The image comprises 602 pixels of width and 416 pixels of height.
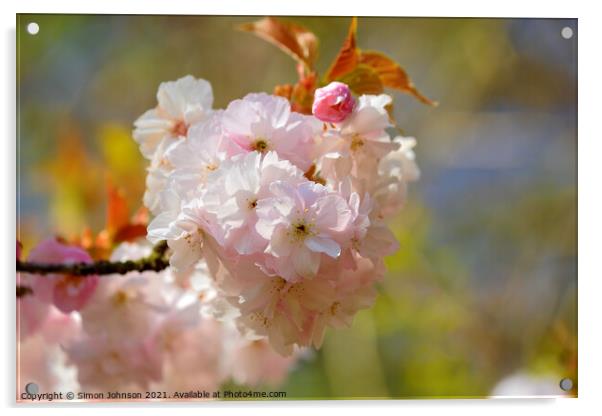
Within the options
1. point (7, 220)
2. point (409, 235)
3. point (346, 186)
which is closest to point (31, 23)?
point (7, 220)

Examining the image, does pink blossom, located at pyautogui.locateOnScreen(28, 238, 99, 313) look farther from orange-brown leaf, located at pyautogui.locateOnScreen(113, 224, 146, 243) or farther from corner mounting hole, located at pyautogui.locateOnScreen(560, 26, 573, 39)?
corner mounting hole, located at pyautogui.locateOnScreen(560, 26, 573, 39)

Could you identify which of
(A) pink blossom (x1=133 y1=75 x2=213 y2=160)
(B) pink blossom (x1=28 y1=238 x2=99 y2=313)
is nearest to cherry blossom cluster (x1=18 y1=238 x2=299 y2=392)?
(B) pink blossom (x1=28 y1=238 x2=99 y2=313)

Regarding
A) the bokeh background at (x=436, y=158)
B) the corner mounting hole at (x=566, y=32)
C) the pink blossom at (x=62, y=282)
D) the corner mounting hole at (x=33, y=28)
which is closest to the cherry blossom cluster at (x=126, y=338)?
the pink blossom at (x=62, y=282)

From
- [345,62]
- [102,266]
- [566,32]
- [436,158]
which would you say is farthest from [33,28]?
[566,32]

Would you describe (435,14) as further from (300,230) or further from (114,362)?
(114,362)

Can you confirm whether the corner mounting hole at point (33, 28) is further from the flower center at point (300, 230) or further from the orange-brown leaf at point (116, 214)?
the flower center at point (300, 230)

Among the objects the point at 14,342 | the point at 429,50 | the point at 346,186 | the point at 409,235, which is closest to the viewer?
the point at 346,186
